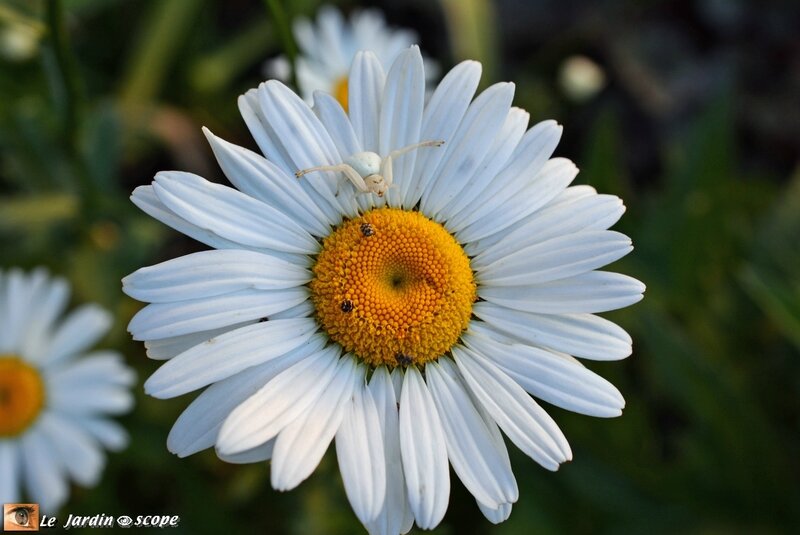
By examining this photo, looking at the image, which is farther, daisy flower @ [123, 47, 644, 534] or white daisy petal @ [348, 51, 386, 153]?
white daisy petal @ [348, 51, 386, 153]

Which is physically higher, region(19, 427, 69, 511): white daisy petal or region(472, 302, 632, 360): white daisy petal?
region(472, 302, 632, 360): white daisy petal

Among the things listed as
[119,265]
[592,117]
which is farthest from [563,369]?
[592,117]

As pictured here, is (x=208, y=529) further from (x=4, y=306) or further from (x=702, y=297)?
(x=702, y=297)

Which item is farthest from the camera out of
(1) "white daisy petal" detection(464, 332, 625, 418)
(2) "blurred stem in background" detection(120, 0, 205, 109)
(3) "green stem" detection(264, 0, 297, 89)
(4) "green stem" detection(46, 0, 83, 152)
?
(2) "blurred stem in background" detection(120, 0, 205, 109)

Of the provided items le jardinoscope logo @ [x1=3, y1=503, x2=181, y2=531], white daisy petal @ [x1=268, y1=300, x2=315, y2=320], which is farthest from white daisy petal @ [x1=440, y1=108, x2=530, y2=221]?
le jardinoscope logo @ [x1=3, y1=503, x2=181, y2=531]

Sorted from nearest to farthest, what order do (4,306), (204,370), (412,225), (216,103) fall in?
(204,370), (412,225), (4,306), (216,103)

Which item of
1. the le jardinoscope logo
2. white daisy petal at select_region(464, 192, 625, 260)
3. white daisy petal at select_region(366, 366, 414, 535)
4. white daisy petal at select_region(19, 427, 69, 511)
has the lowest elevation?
the le jardinoscope logo

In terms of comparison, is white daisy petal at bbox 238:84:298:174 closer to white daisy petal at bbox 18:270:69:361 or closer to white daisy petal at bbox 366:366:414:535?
white daisy petal at bbox 366:366:414:535
